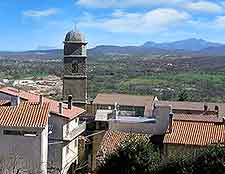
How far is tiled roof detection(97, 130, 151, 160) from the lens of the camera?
95.1ft

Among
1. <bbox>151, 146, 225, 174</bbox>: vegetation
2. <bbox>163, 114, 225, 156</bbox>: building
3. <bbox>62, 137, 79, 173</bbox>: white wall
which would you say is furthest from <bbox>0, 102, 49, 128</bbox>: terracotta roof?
<bbox>151, 146, 225, 174</bbox>: vegetation

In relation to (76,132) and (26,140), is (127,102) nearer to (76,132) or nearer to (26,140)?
(76,132)

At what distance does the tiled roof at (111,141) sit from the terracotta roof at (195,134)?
220 cm

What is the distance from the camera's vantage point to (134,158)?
2575 centimetres

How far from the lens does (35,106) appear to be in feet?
90.6

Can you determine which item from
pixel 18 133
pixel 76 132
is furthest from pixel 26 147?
pixel 76 132

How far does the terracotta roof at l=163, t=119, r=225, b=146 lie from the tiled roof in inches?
86.6

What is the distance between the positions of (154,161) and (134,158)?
1.06 m

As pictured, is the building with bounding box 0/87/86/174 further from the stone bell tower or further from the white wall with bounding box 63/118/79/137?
the stone bell tower

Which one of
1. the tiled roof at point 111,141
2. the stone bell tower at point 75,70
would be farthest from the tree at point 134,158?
the stone bell tower at point 75,70

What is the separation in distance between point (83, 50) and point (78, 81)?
295cm

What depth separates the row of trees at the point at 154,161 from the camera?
23.5 metres

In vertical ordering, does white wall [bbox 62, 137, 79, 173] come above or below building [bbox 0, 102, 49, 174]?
below

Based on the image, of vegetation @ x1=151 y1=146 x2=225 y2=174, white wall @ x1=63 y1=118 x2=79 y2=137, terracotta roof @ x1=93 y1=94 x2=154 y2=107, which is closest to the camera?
vegetation @ x1=151 y1=146 x2=225 y2=174
